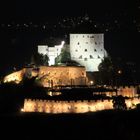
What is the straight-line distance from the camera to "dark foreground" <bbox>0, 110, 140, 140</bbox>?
204 ft

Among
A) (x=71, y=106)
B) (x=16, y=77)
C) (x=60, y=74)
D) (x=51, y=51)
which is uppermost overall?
(x=51, y=51)

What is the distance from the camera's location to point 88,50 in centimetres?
8812

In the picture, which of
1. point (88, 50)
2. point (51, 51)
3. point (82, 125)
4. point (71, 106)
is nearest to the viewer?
point (82, 125)

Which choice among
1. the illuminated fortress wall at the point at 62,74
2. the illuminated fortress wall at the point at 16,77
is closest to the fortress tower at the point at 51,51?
the illuminated fortress wall at the point at 16,77

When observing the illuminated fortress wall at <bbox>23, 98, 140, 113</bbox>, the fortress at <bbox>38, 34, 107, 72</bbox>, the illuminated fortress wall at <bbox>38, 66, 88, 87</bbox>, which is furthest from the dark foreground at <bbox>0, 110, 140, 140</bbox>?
the fortress at <bbox>38, 34, 107, 72</bbox>

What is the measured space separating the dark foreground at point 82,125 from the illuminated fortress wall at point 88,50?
81.6ft

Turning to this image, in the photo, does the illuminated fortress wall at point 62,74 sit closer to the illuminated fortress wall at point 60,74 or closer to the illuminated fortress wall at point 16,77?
the illuminated fortress wall at point 60,74

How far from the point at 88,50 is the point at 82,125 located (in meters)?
27.5

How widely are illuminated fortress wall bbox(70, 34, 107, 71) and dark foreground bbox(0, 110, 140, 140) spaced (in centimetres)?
2487

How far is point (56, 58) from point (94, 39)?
25.2 ft

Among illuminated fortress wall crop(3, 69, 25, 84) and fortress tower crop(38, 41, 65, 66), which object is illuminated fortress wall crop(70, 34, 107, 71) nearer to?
fortress tower crop(38, 41, 65, 66)

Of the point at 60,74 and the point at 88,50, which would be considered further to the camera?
the point at 88,50

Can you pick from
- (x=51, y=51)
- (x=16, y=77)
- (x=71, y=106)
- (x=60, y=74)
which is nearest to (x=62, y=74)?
(x=60, y=74)

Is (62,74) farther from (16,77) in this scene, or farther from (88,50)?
(16,77)
